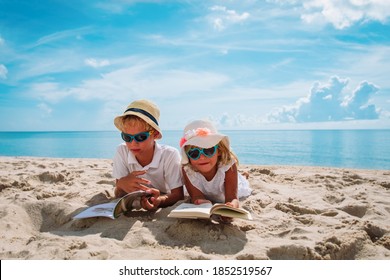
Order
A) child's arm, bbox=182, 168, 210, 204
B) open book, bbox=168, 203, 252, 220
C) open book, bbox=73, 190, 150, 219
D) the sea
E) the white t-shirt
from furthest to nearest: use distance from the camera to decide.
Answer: the sea → the white t-shirt → child's arm, bbox=182, 168, 210, 204 → open book, bbox=73, 190, 150, 219 → open book, bbox=168, 203, 252, 220

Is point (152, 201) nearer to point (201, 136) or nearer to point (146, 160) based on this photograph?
point (146, 160)

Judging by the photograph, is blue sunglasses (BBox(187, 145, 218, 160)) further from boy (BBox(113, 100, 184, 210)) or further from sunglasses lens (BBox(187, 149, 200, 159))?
boy (BBox(113, 100, 184, 210))

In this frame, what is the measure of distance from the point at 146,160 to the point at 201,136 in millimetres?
916

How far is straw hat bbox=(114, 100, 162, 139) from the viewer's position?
11.8 feet

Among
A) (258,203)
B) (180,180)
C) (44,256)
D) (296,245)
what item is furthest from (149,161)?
(296,245)

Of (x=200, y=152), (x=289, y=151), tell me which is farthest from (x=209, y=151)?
(x=289, y=151)

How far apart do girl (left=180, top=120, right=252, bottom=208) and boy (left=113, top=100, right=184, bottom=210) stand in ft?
0.82

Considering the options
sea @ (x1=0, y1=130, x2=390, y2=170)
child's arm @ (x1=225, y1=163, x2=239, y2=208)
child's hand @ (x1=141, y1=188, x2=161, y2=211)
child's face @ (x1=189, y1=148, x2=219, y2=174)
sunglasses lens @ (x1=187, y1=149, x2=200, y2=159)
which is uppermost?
sunglasses lens @ (x1=187, y1=149, x2=200, y2=159)

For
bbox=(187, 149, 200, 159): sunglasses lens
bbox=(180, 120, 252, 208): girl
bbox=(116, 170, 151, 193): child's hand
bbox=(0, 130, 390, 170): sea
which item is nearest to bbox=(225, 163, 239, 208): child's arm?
bbox=(180, 120, 252, 208): girl

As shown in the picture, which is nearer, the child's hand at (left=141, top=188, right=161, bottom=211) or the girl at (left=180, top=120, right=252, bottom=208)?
the child's hand at (left=141, top=188, right=161, bottom=211)

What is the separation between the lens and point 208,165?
3559 millimetres
